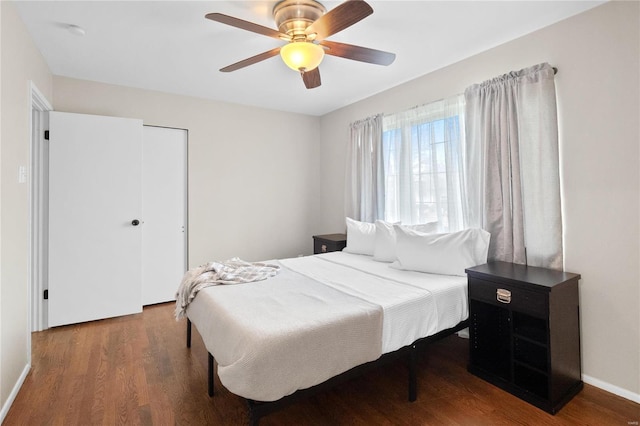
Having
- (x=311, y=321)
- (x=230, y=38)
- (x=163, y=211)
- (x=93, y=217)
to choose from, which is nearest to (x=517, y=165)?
(x=311, y=321)

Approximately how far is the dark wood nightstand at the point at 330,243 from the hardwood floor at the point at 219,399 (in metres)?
1.67

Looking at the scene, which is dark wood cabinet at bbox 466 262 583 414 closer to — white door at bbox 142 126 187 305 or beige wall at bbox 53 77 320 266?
beige wall at bbox 53 77 320 266

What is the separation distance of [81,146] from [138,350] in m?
2.11

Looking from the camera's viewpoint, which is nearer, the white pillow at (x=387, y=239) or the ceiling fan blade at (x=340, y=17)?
the ceiling fan blade at (x=340, y=17)

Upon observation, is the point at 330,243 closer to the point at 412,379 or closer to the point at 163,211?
the point at 163,211

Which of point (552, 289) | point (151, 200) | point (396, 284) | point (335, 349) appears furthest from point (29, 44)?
point (552, 289)

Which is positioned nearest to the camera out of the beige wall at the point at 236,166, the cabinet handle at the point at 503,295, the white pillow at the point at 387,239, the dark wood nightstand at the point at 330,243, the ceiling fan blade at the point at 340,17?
the ceiling fan blade at the point at 340,17

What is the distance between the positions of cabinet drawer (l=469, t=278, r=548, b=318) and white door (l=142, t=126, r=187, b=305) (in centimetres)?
332

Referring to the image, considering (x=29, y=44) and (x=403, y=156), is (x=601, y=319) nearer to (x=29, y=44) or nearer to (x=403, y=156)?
(x=403, y=156)

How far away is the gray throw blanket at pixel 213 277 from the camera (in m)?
2.34

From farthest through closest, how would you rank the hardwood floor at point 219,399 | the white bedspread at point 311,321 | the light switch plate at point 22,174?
1. the light switch plate at point 22,174
2. the hardwood floor at point 219,399
3. the white bedspread at point 311,321

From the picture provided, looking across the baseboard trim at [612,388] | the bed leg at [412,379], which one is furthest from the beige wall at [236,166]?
the baseboard trim at [612,388]

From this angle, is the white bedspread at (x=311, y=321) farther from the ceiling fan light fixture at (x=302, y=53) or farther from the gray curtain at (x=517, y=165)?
the ceiling fan light fixture at (x=302, y=53)

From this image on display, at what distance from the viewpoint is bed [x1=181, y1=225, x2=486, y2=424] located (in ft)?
4.94
